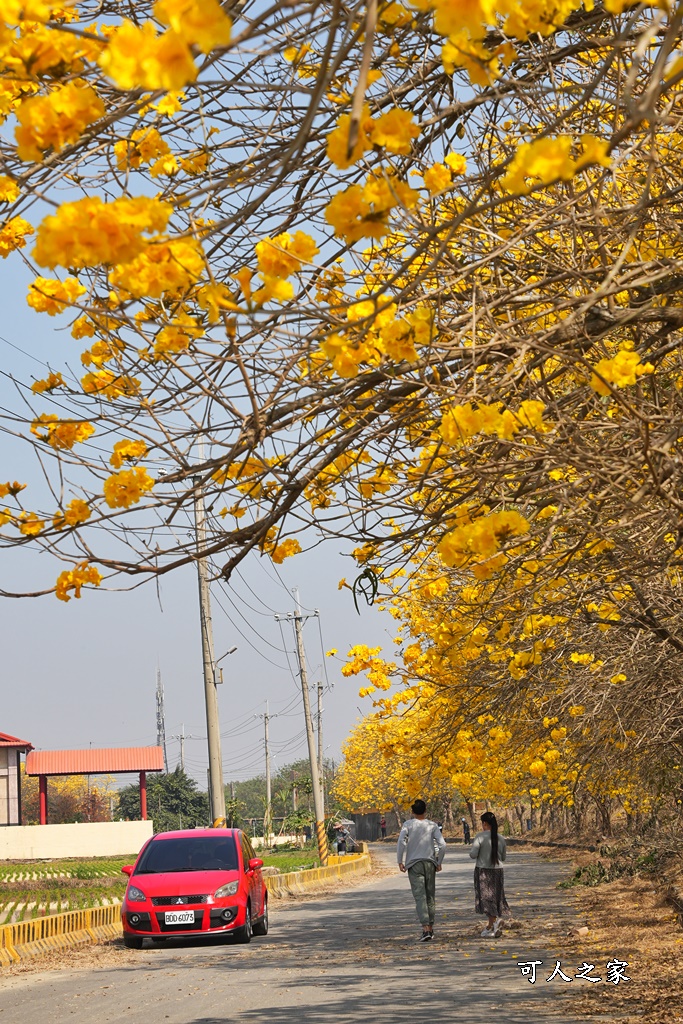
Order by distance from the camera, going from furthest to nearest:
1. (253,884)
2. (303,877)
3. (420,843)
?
1. (303,877)
2. (253,884)
3. (420,843)

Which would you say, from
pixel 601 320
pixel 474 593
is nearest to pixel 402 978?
pixel 474 593

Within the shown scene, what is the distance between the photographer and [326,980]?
33.4 ft

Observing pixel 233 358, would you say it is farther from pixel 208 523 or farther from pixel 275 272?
pixel 208 523

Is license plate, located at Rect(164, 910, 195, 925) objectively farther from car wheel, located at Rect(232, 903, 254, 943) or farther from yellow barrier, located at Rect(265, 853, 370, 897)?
yellow barrier, located at Rect(265, 853, 370, 897)

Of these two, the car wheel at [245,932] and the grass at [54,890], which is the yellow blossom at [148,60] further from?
the grass at [54,890]

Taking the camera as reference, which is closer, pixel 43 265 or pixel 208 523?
pixel 43 265

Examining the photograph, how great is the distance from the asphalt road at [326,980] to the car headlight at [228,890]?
651mm

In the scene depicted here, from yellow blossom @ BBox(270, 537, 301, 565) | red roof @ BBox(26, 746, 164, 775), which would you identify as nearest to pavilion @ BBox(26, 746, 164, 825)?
red roof @ BBox(26, 746, 164, 775)

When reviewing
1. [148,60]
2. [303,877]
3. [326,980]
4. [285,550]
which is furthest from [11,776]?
[148,60]

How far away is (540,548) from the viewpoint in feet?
16.6

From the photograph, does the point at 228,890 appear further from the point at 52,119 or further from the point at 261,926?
the point at 52,119

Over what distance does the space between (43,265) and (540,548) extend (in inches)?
124

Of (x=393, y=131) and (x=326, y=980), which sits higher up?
(x=393, y=131)

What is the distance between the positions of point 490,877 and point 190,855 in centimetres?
342
